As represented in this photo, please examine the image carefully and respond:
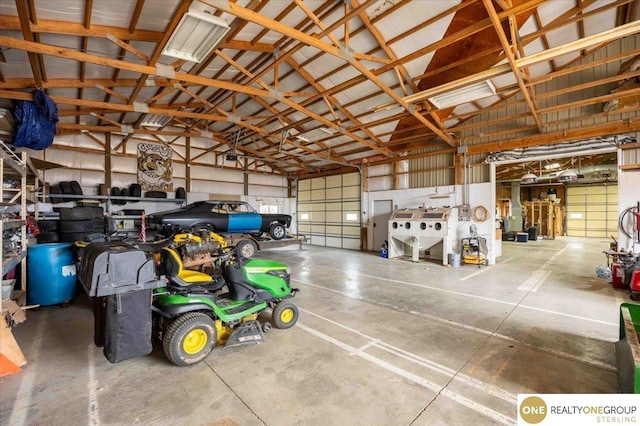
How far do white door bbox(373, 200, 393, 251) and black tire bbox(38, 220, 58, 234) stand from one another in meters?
9.85

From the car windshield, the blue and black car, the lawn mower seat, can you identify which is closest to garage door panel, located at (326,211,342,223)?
the blue and black car

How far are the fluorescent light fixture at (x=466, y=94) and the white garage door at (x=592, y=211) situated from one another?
1828 centimetres

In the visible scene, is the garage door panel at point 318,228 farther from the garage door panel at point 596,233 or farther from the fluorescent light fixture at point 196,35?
the garage door panel at point 596,233

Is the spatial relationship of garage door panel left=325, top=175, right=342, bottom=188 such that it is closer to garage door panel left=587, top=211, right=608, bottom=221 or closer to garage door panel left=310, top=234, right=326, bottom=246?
garage door panel left=310, top=234, right=326, bottom=246

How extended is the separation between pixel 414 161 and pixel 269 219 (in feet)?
19.4

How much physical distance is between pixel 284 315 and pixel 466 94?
5.60 m

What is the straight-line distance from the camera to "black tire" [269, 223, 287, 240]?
31.3 feet

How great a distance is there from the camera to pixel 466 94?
18.6 feet

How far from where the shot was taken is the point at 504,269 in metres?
7.61

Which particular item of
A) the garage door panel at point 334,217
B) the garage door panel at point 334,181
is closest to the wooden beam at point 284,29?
the garage door panel at point 334,181

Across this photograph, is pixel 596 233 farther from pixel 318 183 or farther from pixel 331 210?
pixel 318 183

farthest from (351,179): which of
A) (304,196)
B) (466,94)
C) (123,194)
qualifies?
(123,194)

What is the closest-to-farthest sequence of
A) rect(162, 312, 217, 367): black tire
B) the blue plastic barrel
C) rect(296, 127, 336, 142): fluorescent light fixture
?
rect(162, 312, 217, 367): black tire → the blue plastic barrel → rect(296, 127, 336, 142): fluorescent light fixture

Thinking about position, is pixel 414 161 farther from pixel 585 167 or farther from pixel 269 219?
pixel 585 167
